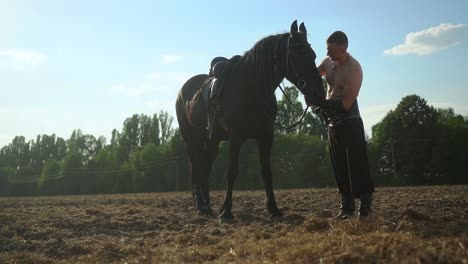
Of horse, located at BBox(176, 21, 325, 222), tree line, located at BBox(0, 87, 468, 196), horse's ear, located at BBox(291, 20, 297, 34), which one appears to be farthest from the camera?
tree line, located at BBox(0, 87, 468, 196)

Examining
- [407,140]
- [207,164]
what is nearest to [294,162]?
[407,140]

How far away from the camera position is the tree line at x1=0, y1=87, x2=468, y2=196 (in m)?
35.0

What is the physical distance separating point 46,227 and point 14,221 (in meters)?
1.41

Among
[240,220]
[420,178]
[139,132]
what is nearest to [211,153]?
[240,220]

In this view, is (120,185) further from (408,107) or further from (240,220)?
(240,220)

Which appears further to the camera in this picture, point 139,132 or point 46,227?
point 139,132

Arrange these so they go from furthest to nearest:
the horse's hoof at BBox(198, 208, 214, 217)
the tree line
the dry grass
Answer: the tree line, the horse's hoof at BBox(198, 208, 214, 217), the dry grass

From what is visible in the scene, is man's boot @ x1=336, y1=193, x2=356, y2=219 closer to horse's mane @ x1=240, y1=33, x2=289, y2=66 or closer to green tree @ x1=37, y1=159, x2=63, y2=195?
horse's mane @ x1=240, y1=33, x2=289, y2=66

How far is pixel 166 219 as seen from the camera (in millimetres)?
8047

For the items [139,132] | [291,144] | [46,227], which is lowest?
[46,227]

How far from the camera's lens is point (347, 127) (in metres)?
6.15

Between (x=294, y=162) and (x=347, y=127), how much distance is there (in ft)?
123

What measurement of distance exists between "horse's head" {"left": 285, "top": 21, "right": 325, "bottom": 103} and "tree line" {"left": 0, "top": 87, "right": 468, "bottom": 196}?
633cm

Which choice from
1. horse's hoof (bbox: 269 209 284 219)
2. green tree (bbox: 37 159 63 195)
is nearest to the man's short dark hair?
horse's hoof (bbox: 269 209 284 219)
